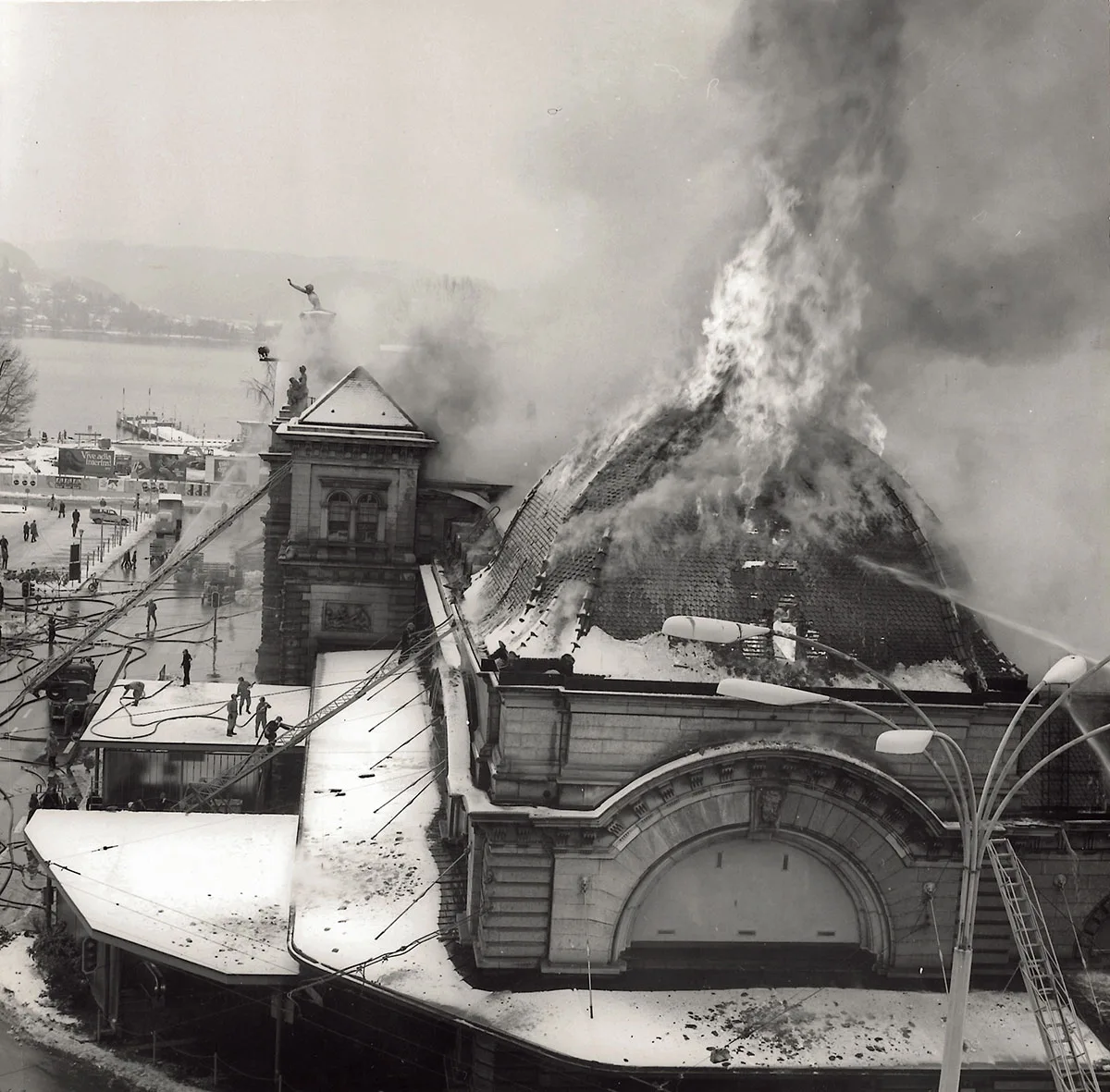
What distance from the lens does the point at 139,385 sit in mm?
136875

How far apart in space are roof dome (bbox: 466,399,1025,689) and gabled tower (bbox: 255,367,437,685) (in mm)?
15371

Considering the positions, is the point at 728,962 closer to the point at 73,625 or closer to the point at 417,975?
the point at 417,975

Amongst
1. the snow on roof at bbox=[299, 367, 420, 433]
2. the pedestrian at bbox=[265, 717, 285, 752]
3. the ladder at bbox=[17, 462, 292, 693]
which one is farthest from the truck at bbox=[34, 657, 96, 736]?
the snow on roof at bbox=[299, 367, 420, 433]

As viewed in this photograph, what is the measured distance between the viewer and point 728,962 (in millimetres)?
21391

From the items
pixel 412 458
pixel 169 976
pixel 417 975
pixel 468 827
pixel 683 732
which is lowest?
pixel 169 976

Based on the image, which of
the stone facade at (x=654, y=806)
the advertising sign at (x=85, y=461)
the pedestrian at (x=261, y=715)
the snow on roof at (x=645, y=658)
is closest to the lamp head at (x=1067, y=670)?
the stone facade at (x=654, y=806)

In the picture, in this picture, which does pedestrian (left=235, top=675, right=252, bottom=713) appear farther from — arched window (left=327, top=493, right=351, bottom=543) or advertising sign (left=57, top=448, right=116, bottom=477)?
advertising sign (left=57, top=448, right=116, bottom=477)

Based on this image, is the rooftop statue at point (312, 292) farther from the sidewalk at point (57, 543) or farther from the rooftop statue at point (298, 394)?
the sidewalk at point (57, 543)

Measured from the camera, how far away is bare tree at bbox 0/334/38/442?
3233 inches

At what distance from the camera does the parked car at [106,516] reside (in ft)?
247

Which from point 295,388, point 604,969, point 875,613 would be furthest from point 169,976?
point 295,388

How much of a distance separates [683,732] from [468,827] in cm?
482

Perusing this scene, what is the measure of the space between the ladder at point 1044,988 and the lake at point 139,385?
108 meters

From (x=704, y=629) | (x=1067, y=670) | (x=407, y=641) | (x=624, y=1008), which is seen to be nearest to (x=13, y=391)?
(x=407, y=641)
